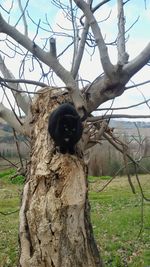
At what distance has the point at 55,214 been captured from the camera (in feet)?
8.79

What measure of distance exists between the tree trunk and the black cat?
0.47 ft

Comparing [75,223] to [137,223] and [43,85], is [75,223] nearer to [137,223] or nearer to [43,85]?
[43,85]

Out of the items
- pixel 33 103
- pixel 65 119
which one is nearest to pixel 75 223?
pixel 65 119

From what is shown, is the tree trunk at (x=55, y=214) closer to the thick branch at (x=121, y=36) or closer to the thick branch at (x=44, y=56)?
the thick branch at (x=44, y=56)

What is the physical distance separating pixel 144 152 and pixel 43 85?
1141 millimetres

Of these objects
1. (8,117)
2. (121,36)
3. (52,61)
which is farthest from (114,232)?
(52,61)

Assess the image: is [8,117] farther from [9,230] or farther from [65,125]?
[9,230]

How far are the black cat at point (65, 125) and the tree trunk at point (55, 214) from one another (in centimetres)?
14

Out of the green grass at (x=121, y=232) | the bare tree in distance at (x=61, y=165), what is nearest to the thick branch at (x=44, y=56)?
the bare tree in distance at (x=61, y=165)

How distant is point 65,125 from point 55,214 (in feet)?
1.77

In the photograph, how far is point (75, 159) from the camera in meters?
2.84

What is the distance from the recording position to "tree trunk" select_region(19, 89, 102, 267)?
2648mm

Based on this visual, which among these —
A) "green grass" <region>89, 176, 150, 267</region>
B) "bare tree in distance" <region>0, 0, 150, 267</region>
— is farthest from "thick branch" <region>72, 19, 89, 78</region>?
"green grass" <region>89, 176, 150, 267</region>

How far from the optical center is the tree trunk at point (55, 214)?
2.65 meters
